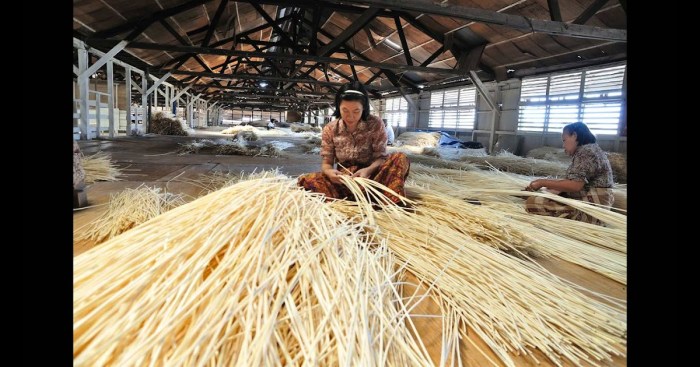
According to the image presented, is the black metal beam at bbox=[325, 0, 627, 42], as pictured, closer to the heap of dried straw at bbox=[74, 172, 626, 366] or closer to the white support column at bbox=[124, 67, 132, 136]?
the heap of dried straw at bbox=[74, 172, 626, 366]

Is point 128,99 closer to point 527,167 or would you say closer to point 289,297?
point 527,167

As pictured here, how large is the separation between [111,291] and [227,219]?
1.09 feet

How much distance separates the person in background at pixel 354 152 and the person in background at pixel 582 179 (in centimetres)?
83

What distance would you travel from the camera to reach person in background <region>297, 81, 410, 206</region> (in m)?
1.98

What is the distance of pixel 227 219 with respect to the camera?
3.24ft

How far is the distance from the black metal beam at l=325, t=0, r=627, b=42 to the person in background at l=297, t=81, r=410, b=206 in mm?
1687

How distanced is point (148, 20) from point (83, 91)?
190 centimetres

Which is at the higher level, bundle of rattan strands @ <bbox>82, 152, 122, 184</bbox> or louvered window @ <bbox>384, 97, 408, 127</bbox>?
louvered window @ <bbox>384, 97, 408, 127</bbox>

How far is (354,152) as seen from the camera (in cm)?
223

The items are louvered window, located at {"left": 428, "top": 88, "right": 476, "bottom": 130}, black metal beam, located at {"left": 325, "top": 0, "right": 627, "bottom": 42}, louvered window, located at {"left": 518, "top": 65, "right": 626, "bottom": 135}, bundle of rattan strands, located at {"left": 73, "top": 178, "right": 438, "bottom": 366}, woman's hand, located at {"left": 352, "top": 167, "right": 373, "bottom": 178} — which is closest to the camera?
bundle of rattan strands, located at {"left": 73, "top": 178, "right": 438, "bottom": 366}

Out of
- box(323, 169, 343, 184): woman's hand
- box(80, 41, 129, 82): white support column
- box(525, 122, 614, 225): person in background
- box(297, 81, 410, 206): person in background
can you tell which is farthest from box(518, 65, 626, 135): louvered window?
box(80, 41, 129, 82): white support column

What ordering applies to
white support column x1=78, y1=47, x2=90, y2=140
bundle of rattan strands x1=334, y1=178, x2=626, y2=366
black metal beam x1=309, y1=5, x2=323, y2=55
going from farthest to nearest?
1. white support column x1=78, y1=47, x2=90, y2=140
2. black metal beam x1=309, y1=5, x2=323, y2=55
3. bundle of rattan strands x1=334, y1=178, x2=626, y2=366

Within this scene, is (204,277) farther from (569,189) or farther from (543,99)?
(543,99)

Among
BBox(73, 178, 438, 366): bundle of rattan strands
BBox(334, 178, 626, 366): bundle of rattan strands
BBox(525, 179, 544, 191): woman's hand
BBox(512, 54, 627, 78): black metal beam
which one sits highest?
BBox(512, 54, 627, 78): black metal beam
